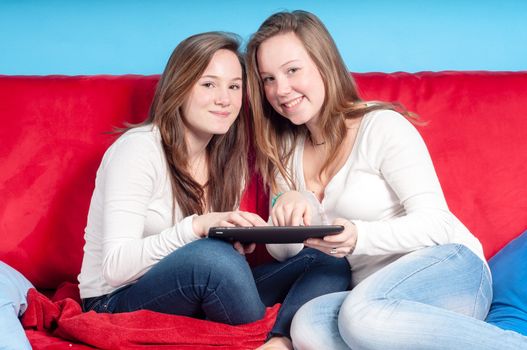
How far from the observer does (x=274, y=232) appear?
1.78m

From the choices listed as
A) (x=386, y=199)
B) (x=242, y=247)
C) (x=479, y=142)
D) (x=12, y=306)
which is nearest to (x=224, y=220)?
(x=242, y=247)

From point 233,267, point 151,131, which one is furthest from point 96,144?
point 233,267

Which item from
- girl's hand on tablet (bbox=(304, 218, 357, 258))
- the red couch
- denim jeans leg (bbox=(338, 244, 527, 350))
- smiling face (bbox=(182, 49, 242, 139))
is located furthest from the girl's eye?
denim jeans leg (bbox=(338, 244, 527, 350))

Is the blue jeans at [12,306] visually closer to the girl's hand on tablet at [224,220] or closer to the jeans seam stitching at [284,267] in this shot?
the girl's hand on tablet at [224,220]

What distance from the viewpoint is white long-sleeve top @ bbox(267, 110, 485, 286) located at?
1.91 m

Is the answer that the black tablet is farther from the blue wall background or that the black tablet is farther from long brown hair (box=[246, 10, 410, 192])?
the blue wall background

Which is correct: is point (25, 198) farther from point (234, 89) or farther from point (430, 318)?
point (430, 318)

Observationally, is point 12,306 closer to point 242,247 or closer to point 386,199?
point 242,247

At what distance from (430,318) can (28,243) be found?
111cm

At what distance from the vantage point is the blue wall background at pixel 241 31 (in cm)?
265

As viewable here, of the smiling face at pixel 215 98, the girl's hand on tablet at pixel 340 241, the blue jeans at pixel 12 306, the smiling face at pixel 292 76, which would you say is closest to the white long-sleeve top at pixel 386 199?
the girl's hand on tablet at pixel 340 241

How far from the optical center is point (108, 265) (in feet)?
6.23

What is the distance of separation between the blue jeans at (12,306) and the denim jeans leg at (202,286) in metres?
0.25

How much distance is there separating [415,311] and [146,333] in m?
0.57
